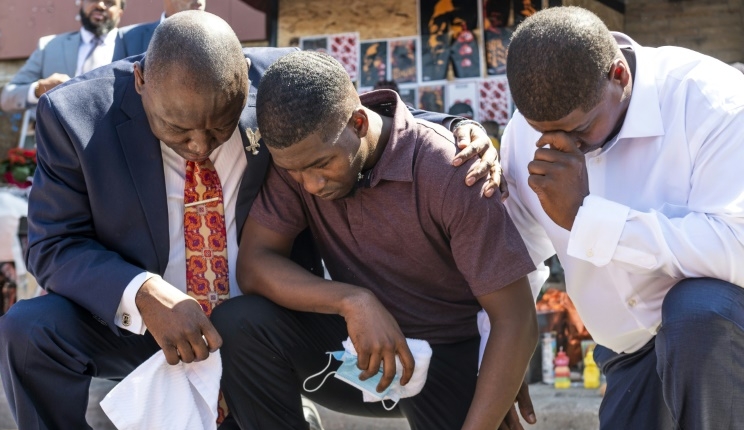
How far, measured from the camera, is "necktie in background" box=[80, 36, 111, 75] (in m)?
6.04

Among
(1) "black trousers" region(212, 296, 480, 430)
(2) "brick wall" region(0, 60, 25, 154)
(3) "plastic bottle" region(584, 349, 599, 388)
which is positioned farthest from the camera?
(2) "brick wall" region(0, 60, 25, 154)

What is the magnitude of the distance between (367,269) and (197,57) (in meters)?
0.84

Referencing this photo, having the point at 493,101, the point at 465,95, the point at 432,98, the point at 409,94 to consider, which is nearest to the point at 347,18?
the point at 409,94

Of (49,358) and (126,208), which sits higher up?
(126,208)

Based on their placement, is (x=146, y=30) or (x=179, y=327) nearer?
(x=179, y=327)

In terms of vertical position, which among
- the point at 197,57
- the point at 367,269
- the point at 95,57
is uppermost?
the point at 197,57

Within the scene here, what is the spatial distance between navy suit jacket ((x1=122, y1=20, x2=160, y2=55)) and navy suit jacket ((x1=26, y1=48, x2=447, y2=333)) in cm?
203

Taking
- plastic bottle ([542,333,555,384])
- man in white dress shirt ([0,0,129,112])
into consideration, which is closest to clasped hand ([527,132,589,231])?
plastic bottle ([542,333,555,384])

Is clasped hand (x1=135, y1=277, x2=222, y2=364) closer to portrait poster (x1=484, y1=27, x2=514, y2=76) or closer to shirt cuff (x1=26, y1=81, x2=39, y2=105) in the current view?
shirt cuff (x1=26, y1=81, x2=39, y2=105)

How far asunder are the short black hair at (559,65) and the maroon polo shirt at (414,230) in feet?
1.07

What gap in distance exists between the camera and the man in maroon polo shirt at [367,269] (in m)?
3.02

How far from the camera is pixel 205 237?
140 inches

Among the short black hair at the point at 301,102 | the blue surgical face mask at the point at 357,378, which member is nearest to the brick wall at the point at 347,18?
the short black hair at the point at 301,102

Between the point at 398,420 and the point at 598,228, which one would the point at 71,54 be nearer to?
the point at 398,420
